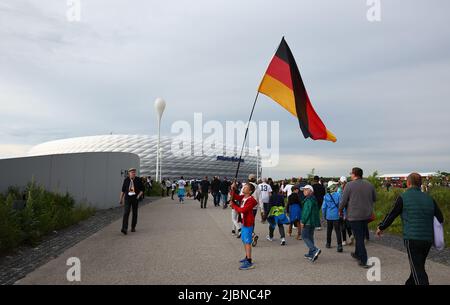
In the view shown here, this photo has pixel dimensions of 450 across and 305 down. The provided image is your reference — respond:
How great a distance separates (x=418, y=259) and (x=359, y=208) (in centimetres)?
199

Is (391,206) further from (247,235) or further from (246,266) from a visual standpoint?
(246,266)

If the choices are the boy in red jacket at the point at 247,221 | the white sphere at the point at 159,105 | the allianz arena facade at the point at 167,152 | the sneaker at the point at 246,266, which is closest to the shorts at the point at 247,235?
the boy in red jacket at the point at 247,221

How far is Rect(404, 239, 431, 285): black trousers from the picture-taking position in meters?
Answer: 4.59

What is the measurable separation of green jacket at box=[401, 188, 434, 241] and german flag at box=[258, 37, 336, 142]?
4983mm

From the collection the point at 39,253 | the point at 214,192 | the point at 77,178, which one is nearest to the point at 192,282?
the point at 39,253

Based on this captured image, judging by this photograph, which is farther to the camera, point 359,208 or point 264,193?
point 264,193

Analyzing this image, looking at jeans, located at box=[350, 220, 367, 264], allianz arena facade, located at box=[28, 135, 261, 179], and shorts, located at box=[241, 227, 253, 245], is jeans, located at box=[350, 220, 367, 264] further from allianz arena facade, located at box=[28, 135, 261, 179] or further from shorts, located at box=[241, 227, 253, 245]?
allianz arena facade, located at box=[28, 135, 261, 179]

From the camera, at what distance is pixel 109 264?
21.5 feet

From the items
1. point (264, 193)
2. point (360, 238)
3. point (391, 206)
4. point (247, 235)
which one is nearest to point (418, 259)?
point (360, 238)

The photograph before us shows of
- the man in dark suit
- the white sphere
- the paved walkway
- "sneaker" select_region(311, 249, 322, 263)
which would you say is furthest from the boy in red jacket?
the white sphere

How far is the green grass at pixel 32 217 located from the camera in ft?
25.7

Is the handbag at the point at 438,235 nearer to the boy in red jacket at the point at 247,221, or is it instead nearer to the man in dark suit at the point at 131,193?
the boy in red jacket at the point at 247,221

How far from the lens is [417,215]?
4711mm
